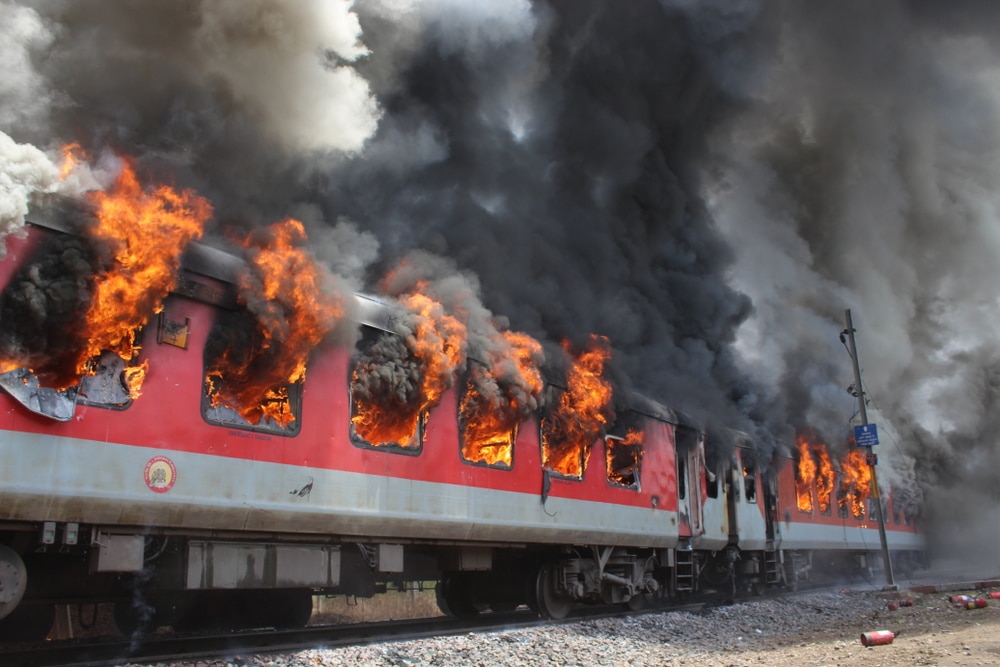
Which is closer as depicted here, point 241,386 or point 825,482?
point 241,386

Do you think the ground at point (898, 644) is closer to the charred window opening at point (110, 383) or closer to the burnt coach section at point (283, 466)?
the burnt coach section at point (283, 466)

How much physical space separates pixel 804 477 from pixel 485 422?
45.0ft

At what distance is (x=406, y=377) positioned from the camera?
29.0 feet

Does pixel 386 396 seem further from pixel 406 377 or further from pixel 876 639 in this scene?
pixel 876 639

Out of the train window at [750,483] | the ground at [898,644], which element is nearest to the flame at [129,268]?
the ground at [898,644]

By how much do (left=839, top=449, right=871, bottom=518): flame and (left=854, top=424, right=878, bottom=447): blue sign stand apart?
4.05m

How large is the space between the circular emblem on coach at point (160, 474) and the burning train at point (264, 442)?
2 centimetres

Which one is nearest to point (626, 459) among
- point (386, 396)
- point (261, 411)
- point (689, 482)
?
point (689, 482)

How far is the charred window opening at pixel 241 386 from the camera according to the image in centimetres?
712

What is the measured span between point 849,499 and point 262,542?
829 inches

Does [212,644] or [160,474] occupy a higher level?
[160,474]

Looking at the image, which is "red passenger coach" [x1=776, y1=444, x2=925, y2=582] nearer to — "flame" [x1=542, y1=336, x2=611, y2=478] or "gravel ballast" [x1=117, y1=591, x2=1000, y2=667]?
"gravel ballast" [x1=117, y1=591, x2=1000, y2=667]

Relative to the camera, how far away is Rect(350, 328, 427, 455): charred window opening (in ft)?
27.8

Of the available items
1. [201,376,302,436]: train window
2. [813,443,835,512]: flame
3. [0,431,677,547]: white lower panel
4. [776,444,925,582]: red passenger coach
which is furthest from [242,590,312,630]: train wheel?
[813,443,835,512]: flame
